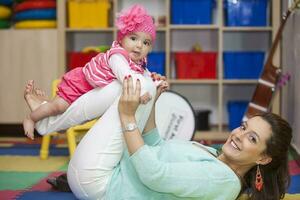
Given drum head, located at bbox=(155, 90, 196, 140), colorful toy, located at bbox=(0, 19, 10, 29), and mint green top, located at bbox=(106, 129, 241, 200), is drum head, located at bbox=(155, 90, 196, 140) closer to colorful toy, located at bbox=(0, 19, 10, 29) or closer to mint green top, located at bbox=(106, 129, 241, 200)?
mint green top, located at bbox=(106, 129, 241, 200)

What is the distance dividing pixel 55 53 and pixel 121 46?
6.81 ft

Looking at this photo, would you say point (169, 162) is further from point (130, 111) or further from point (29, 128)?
point (29, 128)

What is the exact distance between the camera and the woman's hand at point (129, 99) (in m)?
1.51

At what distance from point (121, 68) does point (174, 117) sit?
4.27 feet

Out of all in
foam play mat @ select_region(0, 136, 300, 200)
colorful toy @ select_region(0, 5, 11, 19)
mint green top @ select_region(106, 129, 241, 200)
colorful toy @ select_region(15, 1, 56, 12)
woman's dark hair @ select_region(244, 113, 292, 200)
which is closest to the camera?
mint green top @ select_region(106, 129, 241, 200)

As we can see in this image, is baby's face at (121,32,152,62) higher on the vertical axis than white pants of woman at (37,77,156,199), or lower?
higher

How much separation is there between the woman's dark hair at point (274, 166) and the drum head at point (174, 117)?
50.3 inches

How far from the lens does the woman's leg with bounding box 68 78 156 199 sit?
1606 millimetres

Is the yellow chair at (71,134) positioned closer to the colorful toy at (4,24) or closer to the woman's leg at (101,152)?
the colorful toy at (4,24)

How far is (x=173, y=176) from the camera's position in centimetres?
147

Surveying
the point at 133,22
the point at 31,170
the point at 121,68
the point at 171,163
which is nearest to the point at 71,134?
the point at 31,170

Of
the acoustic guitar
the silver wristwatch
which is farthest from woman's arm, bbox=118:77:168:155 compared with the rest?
the acoustic guitar

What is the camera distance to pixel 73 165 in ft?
5.51

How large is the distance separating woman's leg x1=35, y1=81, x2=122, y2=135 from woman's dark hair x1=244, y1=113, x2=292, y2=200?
0.53 m
